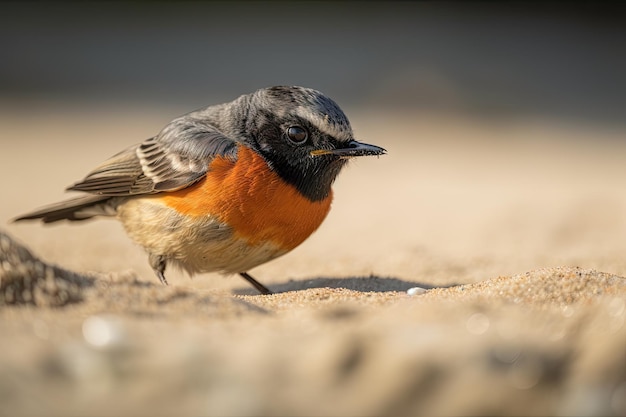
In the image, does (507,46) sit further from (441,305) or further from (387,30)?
(441,305)

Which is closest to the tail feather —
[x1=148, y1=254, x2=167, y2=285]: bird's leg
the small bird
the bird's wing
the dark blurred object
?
the bird's wing

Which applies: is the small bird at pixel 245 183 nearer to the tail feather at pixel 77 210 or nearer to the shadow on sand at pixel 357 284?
the shadow on sand at pixel 357 284

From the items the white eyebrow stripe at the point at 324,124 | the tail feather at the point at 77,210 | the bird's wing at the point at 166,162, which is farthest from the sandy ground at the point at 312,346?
the tail feather at the point at 77,210

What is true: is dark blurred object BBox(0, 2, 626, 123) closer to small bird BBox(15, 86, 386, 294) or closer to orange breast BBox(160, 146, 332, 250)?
small bird BBox(15, 86, 386, 294)

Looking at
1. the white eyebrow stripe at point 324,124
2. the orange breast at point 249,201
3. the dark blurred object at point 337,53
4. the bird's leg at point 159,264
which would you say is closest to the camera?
the orange breast at point 249,201

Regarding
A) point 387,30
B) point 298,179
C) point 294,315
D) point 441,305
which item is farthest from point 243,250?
point 387,30

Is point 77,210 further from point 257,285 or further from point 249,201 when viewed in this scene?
point 249,201

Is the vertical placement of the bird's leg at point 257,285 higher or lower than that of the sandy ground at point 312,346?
higher

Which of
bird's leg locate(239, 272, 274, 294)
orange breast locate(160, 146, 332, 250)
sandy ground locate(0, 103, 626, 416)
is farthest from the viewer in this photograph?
bird's leg locate(239, 272, 274, 294)
